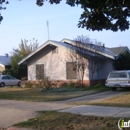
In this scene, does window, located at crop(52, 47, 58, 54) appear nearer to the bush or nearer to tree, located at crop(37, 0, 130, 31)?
the bush

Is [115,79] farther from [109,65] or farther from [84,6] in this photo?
[84,6]

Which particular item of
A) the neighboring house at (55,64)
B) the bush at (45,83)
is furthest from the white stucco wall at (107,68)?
the bush at (45,83)

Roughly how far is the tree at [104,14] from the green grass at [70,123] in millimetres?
2892

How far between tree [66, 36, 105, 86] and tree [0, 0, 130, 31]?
52.4 ft

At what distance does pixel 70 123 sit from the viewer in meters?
8.87

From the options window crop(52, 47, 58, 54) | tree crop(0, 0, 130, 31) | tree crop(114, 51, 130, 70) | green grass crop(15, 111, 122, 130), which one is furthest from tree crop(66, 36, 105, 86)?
tree crop(0, 0, 130, 31)

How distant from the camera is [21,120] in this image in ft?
33.1

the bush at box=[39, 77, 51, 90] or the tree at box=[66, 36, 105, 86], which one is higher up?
the tree at box=[66, 36, 105, 86]

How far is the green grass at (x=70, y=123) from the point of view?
8266 mm

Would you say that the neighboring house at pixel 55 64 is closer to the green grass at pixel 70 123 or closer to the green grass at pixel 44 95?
the green grass at pixel 44 95

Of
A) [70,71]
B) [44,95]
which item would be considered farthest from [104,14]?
[70,71]

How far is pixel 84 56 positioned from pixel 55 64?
3.49 m

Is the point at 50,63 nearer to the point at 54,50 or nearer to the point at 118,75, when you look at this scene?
the point at 54,50

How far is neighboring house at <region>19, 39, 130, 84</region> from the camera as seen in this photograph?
82.1 ft
